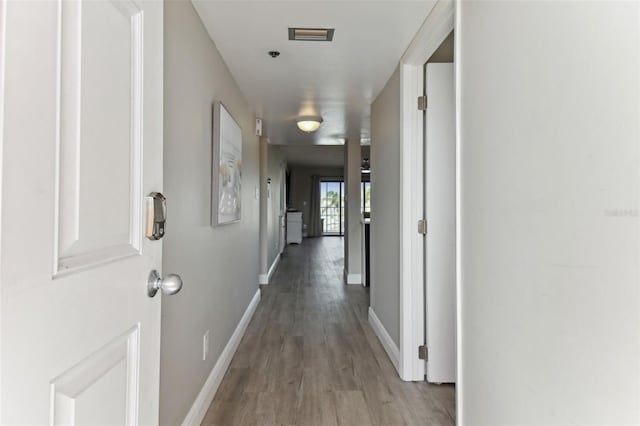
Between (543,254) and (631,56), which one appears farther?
(543,254)

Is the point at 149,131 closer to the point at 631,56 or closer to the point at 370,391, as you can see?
the point at 631,56

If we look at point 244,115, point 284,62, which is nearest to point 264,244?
point 244,115

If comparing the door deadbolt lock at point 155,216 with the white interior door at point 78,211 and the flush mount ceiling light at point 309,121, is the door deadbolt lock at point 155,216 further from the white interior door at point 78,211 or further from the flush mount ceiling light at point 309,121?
the flush mount ceiling light at point 309,121

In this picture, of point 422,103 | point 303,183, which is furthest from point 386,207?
point 303,183

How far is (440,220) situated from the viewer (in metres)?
2.33

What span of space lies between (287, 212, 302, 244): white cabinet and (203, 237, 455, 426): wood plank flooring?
690 centimetres

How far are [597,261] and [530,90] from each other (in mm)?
522

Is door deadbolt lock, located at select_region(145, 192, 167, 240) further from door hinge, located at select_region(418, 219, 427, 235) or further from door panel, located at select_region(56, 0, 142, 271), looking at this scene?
door hinge, located at select_region(418, 219, 427, 235)

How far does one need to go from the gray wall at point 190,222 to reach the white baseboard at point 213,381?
49 millimetres

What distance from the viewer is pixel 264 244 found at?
523 centimetres

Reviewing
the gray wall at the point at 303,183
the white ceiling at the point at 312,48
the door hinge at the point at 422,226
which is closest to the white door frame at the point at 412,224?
the door hinge at the point at 422,226

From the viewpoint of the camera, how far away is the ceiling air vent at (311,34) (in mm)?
2045

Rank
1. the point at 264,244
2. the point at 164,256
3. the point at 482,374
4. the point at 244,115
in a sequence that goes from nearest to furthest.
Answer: the point at 482,374 < the point at 164,256 < the point at 244,115 < the point at 264,244

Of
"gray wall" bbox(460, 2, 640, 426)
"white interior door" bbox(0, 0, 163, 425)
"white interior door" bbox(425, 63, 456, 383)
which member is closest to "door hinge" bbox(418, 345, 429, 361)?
"white interior door" bbox(425, 63, 456, 383)
